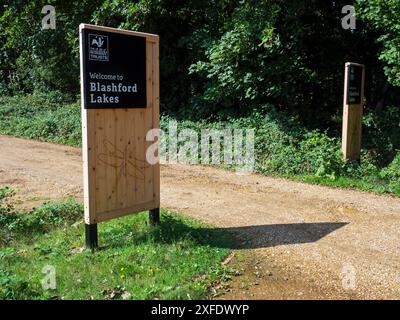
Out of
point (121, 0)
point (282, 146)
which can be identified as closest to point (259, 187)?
point (282, 146)

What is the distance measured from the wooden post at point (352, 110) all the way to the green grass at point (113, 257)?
16.1 feet

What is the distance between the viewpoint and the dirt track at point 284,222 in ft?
14.6

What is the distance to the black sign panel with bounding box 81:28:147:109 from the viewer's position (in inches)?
Result: 197

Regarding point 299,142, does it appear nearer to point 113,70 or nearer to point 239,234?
point 239,234

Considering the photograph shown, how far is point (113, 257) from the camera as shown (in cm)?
495

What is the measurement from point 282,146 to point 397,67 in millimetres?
3087
